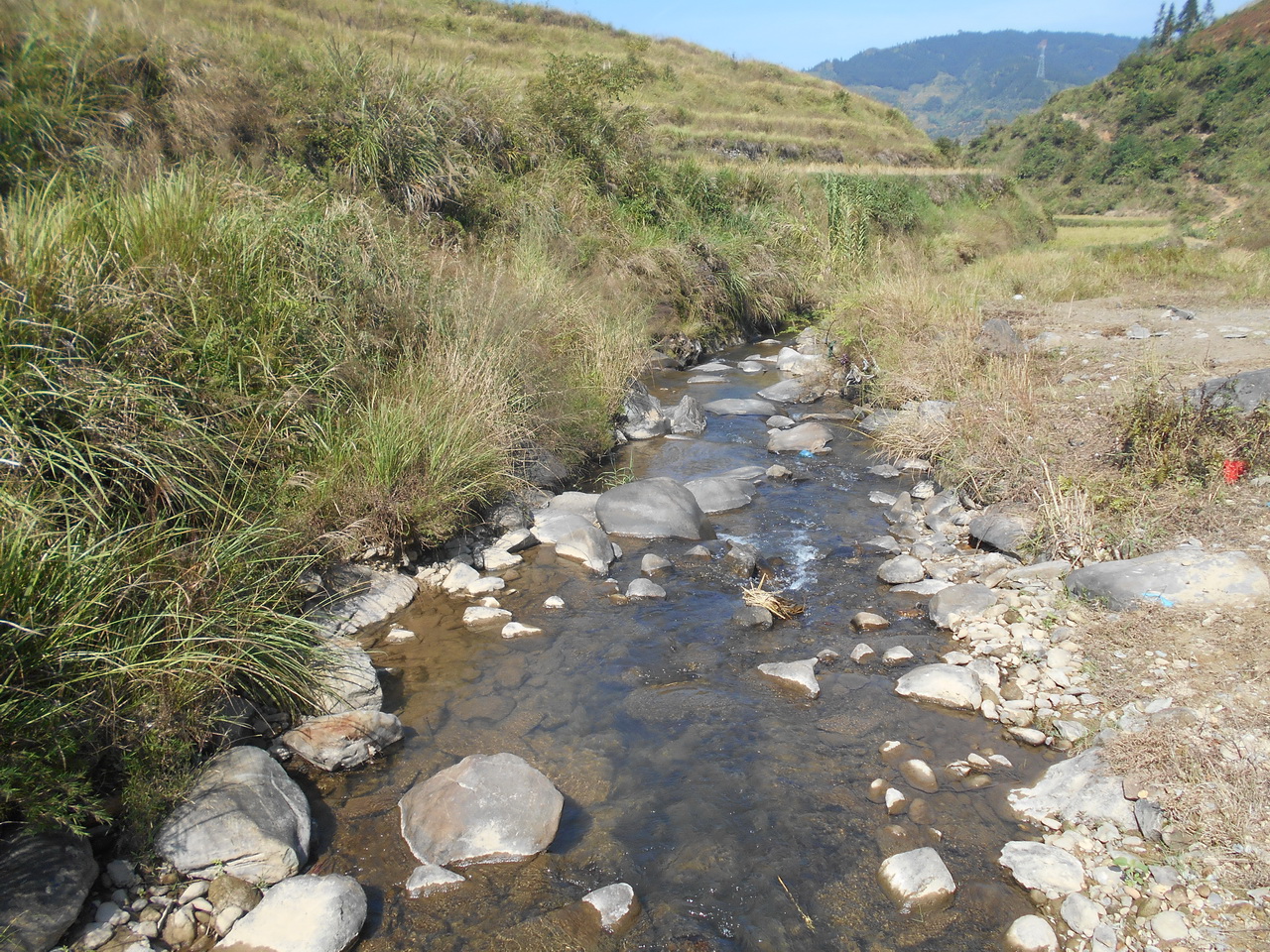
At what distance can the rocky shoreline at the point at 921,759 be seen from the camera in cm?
245

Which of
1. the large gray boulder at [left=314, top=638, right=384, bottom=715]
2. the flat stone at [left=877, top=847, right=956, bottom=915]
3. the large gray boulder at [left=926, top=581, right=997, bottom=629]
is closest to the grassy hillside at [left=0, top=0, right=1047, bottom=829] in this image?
the large gray boulder at [left=314, top=638, right=384, bottom=715]

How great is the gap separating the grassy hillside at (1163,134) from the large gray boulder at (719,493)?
2400cm

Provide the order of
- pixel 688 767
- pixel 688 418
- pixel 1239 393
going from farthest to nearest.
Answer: pixel 688 418 < pixel 1239 393 < pixel 688 767

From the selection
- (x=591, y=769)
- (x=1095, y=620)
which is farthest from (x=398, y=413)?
(x=1095, y=620)

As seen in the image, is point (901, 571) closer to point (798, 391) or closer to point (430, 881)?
point (430, 881)

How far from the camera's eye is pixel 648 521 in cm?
575

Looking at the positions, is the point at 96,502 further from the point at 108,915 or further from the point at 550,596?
the point at 550,596

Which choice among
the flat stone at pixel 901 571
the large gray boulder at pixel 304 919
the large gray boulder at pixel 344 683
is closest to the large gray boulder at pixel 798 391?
the flat stone at pixel 901 571

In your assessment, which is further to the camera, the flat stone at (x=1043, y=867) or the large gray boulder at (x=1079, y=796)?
the large gray boulder at (x=1079, y=796)

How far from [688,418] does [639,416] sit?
1.88 ft

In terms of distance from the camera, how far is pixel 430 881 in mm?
2701

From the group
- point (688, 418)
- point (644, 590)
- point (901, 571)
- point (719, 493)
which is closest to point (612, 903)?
point (644, 590)

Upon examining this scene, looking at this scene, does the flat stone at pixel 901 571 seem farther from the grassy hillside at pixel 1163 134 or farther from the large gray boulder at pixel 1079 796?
the grassy hillside at pixel 1163 134

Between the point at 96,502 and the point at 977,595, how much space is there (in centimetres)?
444
